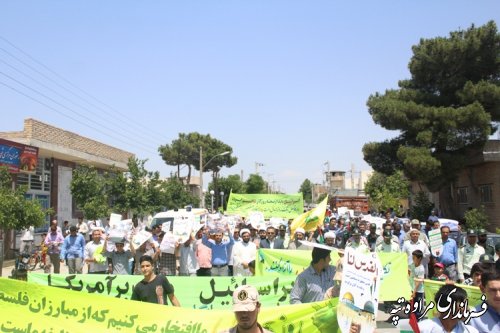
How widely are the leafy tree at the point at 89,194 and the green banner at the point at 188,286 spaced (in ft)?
59.6

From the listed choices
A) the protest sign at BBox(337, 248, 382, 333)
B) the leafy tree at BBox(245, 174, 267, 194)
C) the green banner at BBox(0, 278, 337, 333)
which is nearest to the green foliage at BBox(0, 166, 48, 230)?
the green banner at BBox(0, 278, 337, 333)

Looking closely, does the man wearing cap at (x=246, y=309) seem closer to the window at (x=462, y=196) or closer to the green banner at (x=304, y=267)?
the green banner at (x=304, y=267)

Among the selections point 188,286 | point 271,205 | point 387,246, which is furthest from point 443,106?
point 188,286

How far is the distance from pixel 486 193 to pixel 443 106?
4989 millimetres

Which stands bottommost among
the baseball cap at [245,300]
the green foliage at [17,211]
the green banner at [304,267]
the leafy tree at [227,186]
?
the green banner at [304,267]

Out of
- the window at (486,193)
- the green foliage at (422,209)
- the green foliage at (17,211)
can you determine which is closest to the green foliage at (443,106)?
the window at (486,193)

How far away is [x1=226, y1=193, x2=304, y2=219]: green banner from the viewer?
26016 mm

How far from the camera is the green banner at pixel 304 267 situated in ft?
35.2

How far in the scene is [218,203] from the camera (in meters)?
76.9

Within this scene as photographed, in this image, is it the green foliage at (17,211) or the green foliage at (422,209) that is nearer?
the green foliage at (17,211)

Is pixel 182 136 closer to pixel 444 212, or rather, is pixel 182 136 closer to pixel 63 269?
pixel 444 212

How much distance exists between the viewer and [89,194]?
26750 mm

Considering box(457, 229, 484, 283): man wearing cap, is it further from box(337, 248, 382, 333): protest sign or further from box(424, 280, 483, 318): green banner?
box(337, 248, 382, 333): protest sign

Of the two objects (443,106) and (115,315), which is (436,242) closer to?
(115,315)
